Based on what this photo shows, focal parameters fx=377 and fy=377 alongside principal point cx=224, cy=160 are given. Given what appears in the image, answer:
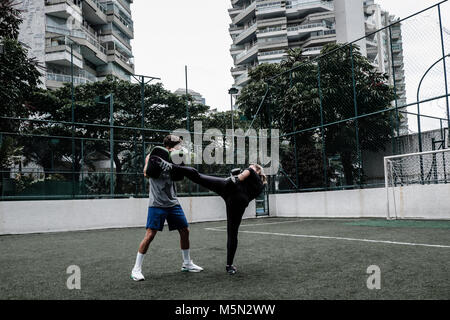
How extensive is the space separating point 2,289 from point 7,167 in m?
8.02

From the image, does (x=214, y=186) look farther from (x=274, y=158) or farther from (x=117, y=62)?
(x=117, y=62)

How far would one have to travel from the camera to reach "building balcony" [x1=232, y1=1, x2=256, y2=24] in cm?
6100

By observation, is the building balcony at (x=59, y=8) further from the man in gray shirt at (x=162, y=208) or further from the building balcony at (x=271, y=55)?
the man in gray shirt at (x=162, y=208)

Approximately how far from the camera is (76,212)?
1173 cm

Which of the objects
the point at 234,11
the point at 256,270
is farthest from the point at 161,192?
the point at 234,11

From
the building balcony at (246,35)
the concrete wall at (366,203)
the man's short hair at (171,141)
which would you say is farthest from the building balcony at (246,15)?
the man's short hair at (171,141)

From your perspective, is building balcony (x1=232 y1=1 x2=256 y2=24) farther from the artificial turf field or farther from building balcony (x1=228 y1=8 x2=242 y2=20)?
the artificial turf field

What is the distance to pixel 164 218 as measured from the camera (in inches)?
167

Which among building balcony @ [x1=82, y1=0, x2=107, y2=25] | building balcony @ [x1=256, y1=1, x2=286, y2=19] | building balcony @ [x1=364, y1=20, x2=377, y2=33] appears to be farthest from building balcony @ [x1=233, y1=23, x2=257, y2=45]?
building balcony @ [x1=82, y1=0, x2=107, y2=25]

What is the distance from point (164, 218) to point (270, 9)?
59.6 meters

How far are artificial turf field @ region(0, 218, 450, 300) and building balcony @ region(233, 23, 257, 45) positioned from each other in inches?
2297

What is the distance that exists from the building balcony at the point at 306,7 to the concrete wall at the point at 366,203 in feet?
160

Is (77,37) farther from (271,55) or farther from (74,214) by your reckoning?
(74,214)
